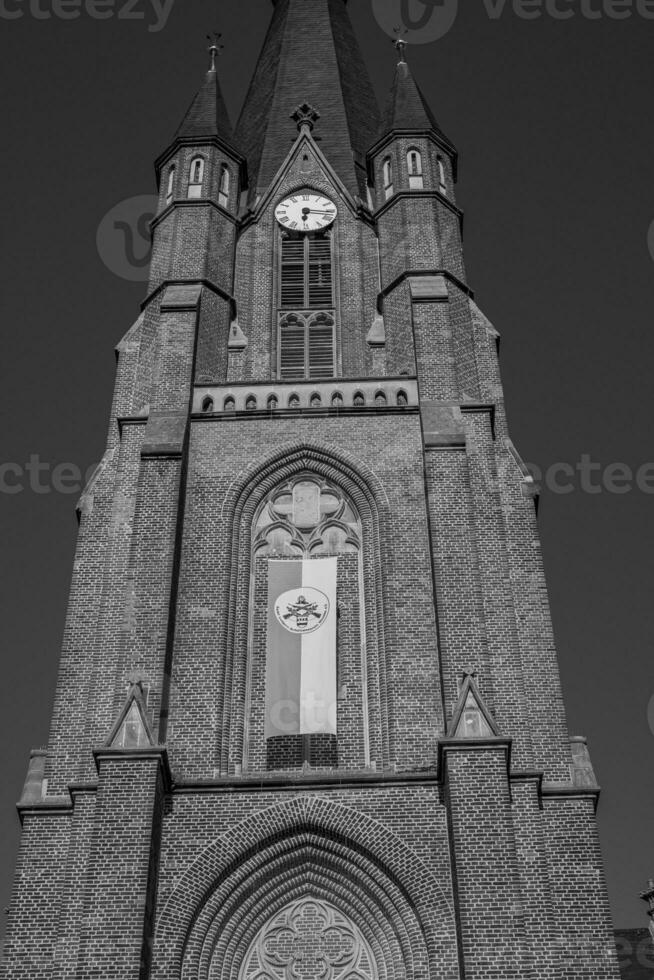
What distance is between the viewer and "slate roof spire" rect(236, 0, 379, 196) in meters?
35.4

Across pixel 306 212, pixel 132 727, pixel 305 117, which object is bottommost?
pixel 132 727

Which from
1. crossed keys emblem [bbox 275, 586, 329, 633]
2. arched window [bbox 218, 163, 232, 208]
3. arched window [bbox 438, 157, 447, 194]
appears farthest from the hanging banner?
arched window [bbox 438, 157, 447, 194]

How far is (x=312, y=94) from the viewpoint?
125 ft

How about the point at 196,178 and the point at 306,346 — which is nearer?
the point at 306,346

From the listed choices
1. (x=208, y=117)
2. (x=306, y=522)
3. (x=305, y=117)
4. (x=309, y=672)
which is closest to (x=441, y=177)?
(x=208, y=117)

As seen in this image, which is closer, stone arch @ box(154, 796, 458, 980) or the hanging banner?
stone arch @ box(154, 796, 458, 980)

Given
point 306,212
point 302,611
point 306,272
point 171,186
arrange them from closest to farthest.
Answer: point 302,611
point 171,186
point 306,272
point 306,212

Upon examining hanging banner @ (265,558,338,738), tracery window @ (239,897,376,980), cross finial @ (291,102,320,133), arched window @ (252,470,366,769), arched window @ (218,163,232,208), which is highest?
cross finial @ (291,102,320,133)

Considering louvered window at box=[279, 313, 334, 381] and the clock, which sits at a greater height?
the clock

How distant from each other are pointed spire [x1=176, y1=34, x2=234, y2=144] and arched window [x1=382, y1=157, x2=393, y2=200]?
3.58 metres

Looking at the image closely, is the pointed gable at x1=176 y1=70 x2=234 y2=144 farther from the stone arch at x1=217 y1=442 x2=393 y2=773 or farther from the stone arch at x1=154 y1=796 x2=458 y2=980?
the stone arch at x1=154 y1=796 x2=458 y2=980

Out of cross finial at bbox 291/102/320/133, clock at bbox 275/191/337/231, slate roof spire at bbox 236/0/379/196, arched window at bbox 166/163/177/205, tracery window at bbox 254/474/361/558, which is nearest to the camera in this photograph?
tracery window at bbox 254/474/361/558

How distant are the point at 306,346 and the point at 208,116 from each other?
22.4 feet

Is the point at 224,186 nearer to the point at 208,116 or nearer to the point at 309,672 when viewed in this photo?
the point at 208,116
